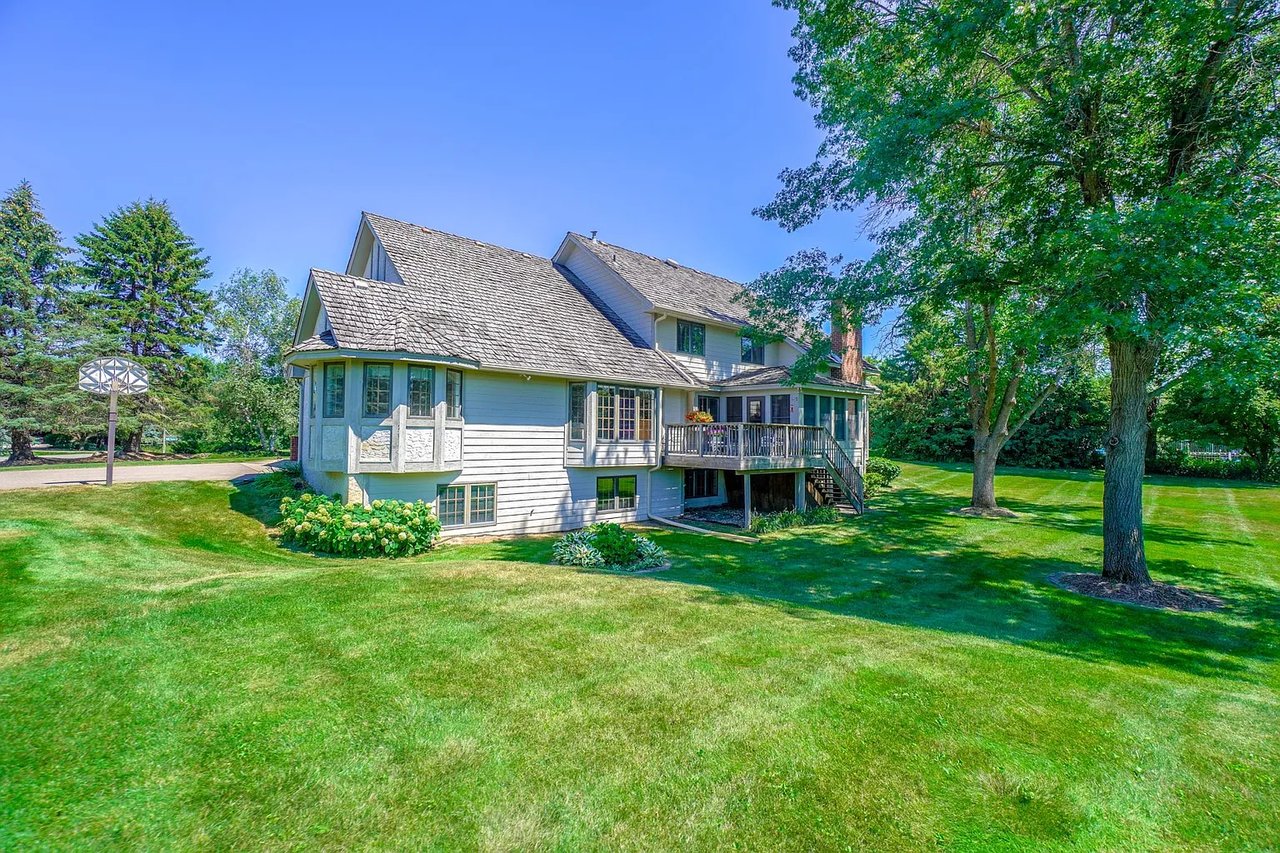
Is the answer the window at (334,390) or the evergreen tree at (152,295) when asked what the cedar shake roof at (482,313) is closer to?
the window at (334,390)

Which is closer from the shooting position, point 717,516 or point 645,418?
point 645,418

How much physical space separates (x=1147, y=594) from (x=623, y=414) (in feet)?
39.8

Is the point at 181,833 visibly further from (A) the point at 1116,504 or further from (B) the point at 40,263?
(B) the point at 40,263

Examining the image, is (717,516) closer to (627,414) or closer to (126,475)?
(627,414)

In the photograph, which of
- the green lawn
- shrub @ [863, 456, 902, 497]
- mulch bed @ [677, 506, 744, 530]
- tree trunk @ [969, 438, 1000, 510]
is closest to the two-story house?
mulch bed @ [677, 506, 744, 530]

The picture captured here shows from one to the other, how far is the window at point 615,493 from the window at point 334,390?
705cm

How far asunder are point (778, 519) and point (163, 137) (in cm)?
1853

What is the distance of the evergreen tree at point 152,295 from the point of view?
26578 mm

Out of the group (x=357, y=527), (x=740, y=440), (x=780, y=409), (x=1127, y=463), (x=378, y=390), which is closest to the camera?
(x=1127, y=463)

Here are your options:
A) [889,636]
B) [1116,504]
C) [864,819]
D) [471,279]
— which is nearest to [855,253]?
[1116,504]

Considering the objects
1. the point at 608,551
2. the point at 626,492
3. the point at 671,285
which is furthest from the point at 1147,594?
the point at 671,285

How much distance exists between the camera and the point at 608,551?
1050 cm

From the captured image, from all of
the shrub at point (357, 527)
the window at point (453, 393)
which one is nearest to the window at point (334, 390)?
the shrub at point (357, 527)

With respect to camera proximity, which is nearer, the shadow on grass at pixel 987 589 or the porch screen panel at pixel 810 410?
the shadow on grass at pixel 987 589
